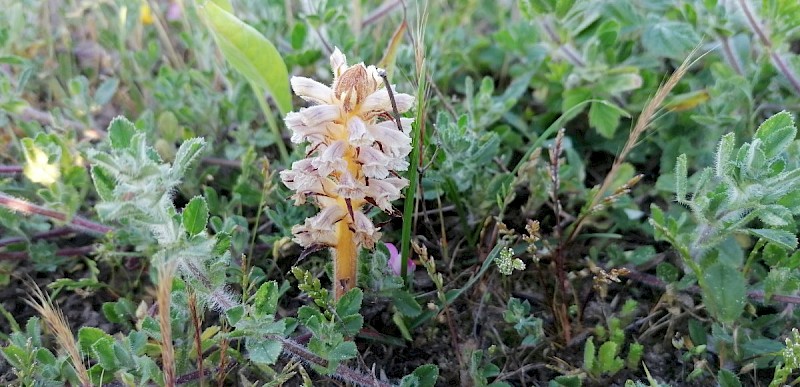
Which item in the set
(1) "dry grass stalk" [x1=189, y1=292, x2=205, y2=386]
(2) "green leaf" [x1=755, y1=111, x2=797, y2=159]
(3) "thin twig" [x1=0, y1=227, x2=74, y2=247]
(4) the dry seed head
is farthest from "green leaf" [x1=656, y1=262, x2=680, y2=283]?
(3) "thin twig" [x1=0, y1=227, x2=74, y2=247]

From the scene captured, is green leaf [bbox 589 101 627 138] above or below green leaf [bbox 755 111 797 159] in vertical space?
below

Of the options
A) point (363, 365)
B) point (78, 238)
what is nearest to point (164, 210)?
point (363, 365)

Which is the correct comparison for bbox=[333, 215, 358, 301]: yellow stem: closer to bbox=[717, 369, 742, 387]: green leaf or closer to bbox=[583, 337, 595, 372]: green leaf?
bbox=[583, 337, 595, 372]: green leaf

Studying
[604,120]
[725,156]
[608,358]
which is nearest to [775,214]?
[725,156]

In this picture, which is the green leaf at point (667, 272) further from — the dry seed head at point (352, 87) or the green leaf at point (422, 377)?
the dry seed head at point (352, 87)

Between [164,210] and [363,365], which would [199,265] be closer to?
[164,210]
